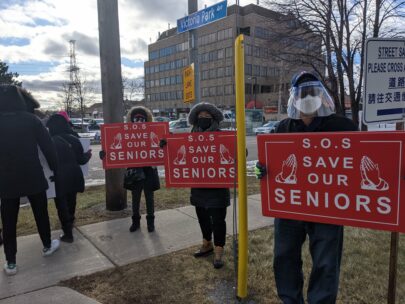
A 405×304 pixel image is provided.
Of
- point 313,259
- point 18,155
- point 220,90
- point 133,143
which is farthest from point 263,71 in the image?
point 313,259

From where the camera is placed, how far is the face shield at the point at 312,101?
8.71ft

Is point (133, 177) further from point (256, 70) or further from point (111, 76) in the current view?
point (256, 70)

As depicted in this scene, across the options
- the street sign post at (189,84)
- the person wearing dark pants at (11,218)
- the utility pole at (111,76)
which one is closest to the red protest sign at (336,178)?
the person wearing dark pants at (11,218)

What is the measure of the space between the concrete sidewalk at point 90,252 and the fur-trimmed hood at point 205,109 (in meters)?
1.59

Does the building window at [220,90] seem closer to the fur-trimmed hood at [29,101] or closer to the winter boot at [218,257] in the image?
the fur-trimmed hood at [29,101]

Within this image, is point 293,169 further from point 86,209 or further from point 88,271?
point 86,209

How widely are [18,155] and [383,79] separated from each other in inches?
141

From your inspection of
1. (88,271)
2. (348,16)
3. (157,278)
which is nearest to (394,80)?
(157,278)

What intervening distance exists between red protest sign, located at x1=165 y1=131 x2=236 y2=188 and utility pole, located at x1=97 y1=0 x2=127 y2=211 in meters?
1.94

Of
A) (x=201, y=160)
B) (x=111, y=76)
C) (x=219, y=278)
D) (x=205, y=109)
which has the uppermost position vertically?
(x=111, y=76)

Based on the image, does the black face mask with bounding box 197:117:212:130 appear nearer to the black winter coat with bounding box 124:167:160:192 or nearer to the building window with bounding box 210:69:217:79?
the black winter coat with bounding box 124:167:160:192

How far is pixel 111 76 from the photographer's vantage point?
6051 mm

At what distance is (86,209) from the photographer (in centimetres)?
641

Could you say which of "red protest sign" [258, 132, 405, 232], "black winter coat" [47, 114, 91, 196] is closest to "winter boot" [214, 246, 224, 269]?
"red protest sign" [258, 132, 405, 232]
